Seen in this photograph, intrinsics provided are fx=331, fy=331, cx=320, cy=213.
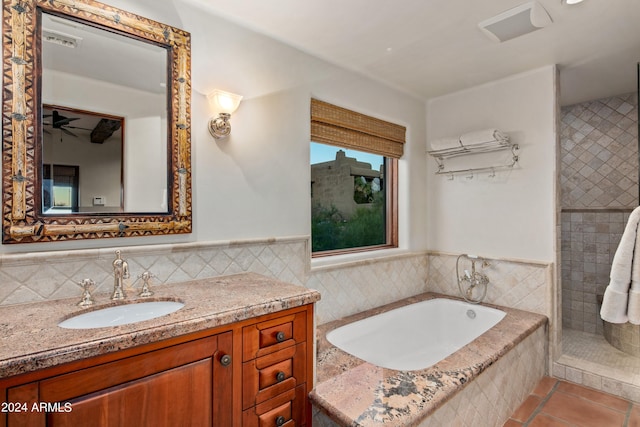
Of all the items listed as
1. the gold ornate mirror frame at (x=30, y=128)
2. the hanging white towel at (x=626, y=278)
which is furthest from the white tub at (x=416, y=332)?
the gold ornate mirror frame at (x=30, y=128)

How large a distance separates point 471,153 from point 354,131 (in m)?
1.11

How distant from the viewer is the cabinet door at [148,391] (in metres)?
0.88

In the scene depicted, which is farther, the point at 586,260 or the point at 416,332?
the point at 586,260

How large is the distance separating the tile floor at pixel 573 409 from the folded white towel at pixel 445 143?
197 centimetres

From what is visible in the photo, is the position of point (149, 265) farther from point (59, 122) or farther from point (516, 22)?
point (516, 22)

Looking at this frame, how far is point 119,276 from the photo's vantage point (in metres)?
1.39

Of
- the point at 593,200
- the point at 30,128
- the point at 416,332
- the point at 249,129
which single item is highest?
the point at 249,129

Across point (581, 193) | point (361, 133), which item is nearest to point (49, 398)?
point (361, 133)

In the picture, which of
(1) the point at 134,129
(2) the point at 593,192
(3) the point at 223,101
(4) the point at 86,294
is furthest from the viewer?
(2) the point at 593,192

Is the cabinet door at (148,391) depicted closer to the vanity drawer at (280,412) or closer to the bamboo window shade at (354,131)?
the vanity drawer at (280,412)

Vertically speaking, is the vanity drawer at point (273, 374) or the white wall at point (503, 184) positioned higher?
the white wall at point (503, 184)

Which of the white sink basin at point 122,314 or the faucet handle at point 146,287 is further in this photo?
Answer: the faucet handle at point 146,287

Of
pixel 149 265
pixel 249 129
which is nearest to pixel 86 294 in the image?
pixel 149 265

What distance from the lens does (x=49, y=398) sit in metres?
0.86
